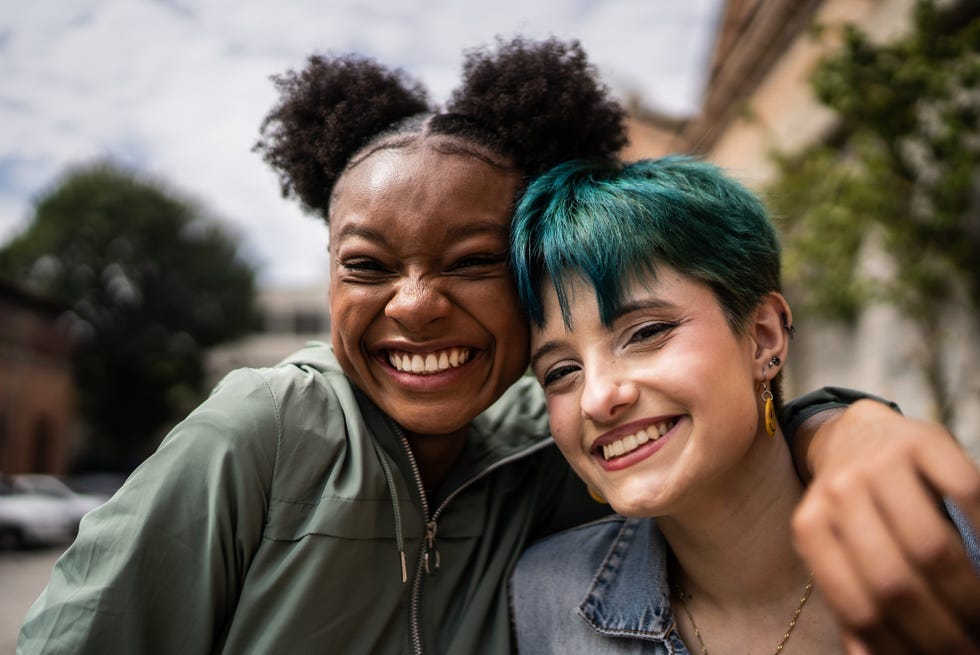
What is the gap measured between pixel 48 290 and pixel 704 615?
1227 inches

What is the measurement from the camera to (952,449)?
114cm

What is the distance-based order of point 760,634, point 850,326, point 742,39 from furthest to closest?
point 742,39 → point 850,326 → point 760,634

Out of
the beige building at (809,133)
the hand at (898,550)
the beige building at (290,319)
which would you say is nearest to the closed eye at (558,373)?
the hand at (898,550)

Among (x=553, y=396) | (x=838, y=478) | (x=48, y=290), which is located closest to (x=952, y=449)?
(x=838, y=478)

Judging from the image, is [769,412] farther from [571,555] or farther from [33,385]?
[33,385]

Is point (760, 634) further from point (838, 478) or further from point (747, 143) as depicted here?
point (747, 143)

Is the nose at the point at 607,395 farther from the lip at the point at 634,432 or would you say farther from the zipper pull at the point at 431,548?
the zipper pull at the point at 431,548

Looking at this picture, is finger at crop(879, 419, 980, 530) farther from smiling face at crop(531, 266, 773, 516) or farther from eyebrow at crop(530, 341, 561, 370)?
eyebrow at crop(530, 341, 561, 370)

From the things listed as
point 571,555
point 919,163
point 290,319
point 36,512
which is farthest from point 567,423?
point 290,319

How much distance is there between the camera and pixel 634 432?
1.87 m

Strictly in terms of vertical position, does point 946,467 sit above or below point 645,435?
above

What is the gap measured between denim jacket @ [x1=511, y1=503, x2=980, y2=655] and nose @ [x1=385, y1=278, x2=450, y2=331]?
780 mm

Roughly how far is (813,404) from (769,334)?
349 millimetres

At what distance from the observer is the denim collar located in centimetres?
212
